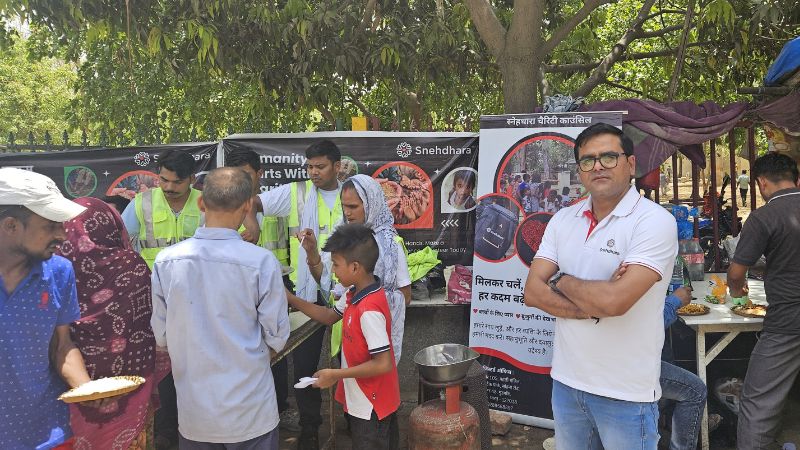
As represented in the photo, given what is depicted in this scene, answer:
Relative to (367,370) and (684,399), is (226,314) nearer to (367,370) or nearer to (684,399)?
(367,370)

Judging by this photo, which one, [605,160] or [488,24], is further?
[488,24]

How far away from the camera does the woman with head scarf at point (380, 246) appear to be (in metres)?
3.23

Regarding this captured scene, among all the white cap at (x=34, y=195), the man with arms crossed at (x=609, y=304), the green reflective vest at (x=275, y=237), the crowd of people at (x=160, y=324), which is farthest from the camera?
the green reflective vest at (x=275, y=237)

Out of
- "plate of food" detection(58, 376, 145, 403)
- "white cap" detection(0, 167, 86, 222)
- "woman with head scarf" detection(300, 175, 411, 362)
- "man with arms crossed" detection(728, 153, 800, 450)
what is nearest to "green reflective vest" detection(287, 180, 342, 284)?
"woman with head scarf" detection(300, 175, 411, 362)

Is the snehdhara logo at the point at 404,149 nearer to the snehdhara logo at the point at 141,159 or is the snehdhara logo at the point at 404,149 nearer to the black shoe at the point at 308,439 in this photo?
the snehdhara logo at the point at 141,159

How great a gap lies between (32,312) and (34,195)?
0.41m

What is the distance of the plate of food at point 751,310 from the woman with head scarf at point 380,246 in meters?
2.29

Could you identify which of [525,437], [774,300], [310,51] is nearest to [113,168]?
[310,51]

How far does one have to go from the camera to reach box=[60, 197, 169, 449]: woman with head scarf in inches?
87.0

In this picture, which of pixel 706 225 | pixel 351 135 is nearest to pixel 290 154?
pixel 351 135

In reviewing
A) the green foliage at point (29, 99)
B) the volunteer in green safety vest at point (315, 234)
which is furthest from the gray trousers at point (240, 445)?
the green foliage at point (29, 99)

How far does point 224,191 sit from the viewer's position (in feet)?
7.50

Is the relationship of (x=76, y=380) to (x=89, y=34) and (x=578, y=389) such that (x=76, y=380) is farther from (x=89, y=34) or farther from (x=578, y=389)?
(x=89, y=34)

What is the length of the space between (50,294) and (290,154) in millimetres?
3192
